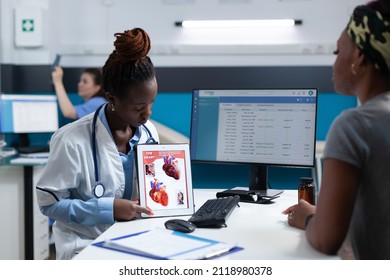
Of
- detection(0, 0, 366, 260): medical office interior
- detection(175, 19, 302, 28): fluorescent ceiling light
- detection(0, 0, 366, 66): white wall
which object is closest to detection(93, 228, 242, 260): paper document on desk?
detection(0, 0, 366, 260): medical office interior

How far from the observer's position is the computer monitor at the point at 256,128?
199 cm

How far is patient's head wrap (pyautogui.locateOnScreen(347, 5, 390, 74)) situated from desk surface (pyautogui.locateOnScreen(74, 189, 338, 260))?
0.47 metres

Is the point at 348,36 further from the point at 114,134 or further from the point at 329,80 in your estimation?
the point at 329,80

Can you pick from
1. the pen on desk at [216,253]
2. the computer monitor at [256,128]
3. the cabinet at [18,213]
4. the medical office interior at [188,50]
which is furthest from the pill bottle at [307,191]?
the medical office interior at [188,50]

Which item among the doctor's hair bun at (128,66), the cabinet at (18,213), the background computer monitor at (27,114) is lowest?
the cabinet at (18,213)

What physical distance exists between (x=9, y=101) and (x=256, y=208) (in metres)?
2.67

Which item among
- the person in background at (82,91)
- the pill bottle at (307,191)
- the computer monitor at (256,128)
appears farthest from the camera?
the person in background at (82,91)

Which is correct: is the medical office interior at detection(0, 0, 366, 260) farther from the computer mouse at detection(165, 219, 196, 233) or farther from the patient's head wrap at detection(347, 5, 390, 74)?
the patient's head wrap at detection(347, 5, 390, 74)

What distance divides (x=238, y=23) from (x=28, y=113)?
1884 mm

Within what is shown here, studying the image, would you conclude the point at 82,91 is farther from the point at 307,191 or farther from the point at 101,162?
the point at 307,191

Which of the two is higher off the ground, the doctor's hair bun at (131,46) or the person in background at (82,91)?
the doctor's hair bun at (131,46)

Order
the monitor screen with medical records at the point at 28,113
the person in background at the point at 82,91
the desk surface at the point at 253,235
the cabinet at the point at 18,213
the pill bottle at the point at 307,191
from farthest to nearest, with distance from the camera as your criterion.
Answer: the person in background at the point at 82,91
the monitor screen with medical records at the point at 28,113
the cabinet at the point at 18,213
the pill bottle at the point at 307,191
the desk surface at the point at 253,235

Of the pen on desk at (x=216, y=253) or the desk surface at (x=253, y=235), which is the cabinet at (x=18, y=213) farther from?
the pen on desk at (x=216, y=253)

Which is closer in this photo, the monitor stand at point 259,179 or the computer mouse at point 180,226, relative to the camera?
the computer mouse at point 180,226
